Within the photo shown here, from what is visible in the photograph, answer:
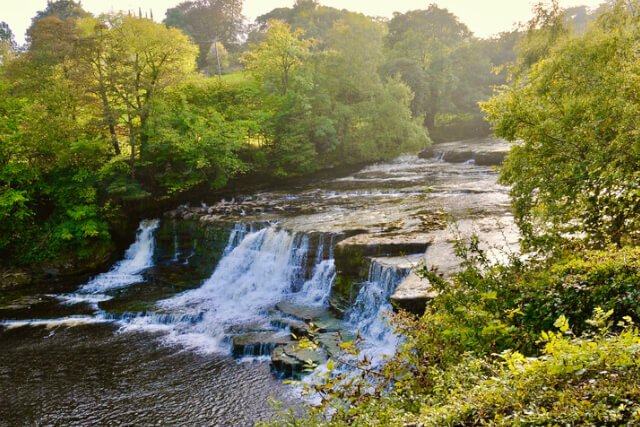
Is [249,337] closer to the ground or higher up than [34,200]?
closer to the ground

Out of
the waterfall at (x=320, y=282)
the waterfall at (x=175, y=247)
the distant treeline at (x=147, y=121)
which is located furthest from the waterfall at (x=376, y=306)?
the waterfall at (x=175, y=247)

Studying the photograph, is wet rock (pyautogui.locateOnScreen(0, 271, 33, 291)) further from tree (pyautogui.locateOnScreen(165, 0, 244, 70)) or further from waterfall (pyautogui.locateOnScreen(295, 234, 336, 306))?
tree (pyautogui.locateOnScreen(165, 0, 244, 70))

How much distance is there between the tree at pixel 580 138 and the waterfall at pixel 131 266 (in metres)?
14.3

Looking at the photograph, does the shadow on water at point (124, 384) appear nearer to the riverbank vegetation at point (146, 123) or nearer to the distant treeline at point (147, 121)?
the riverbank vegetation at point (146, 123)

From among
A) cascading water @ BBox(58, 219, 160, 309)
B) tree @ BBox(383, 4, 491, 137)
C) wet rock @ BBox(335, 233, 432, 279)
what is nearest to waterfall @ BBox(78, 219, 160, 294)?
cascading water @ BBox(58, 219, 160, 309)

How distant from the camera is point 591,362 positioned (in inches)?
109

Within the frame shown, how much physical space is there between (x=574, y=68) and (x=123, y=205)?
1876 cm

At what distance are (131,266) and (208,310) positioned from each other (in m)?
6.46

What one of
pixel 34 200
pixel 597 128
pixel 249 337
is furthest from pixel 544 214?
pixel 34 200

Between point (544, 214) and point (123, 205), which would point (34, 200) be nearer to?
point (123, 205)

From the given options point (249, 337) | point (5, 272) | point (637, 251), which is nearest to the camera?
point (637, 251)

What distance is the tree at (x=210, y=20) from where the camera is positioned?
5656 centimetres

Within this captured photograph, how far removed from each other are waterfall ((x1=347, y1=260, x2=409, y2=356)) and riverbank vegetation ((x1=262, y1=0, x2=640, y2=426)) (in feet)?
6.85

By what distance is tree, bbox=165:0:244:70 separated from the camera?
56562mm
